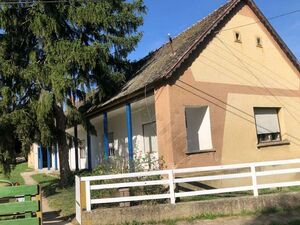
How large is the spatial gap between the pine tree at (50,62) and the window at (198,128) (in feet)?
13.7

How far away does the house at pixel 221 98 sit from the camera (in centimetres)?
1406

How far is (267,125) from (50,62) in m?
8.78

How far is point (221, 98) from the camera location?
15297mm

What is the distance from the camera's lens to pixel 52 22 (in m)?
16.3

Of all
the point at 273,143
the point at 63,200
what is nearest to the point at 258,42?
the point at 273,143

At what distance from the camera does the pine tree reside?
1591 cm

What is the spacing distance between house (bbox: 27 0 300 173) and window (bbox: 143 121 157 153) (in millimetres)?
42

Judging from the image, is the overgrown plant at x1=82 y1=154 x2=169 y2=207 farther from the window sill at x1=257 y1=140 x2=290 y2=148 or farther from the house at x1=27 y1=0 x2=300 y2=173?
the window sill at x1=257 y1=140 x2=290 y2=148

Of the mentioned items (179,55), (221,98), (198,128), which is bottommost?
(198,128)

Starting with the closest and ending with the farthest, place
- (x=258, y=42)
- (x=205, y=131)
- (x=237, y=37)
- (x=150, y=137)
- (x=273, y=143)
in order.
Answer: (x=205, y=131) < (x=273, y=143) < (x=237, y=37) < (x=258, y=42) < (x=150, y=137)

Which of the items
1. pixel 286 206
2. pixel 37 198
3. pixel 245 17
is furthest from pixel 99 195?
pixel 245 17

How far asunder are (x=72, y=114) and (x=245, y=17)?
7.94m

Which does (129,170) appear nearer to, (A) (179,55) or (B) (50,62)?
(A) (179,55)

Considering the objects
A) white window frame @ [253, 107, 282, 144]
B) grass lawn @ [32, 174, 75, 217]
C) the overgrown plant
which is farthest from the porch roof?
grass lawn @ [32, 174, 75, 217]
